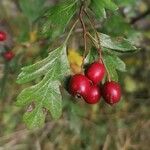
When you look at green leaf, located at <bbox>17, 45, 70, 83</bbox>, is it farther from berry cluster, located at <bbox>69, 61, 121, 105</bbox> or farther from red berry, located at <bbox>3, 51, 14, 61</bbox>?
red berry, located at <bbox>3, 51, 14, 61</bbox>

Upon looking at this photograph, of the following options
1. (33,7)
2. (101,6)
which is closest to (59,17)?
(101,6)

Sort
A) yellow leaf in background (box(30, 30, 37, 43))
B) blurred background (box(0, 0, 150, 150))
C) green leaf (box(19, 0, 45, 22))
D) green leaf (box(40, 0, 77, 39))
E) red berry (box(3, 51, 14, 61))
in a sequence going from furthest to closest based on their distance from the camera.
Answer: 1. blurred background (box(0, 0, 150, 150))
2. yellow leaf in background (box(30, 30, 37, 43))
3. green leaf (box(19, 0, 45, 22))
4. red berry (box(3, 51, 14, 61))
5. green leaf (box(40, 0, 77, 39))

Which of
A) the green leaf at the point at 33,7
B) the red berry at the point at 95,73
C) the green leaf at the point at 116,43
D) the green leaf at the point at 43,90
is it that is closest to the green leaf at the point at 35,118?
the green leaf at the point at 43,90

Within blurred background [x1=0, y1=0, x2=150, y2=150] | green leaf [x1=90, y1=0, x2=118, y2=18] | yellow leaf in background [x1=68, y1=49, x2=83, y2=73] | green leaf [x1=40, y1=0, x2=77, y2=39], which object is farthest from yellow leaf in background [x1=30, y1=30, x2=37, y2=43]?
green leaf [x1=90, y1=0, x2=118, y2=18]

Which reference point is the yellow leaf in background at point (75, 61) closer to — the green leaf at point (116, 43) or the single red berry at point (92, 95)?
the green leaf at point (116, 43)

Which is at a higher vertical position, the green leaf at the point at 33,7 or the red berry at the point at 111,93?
the red berry at the point at 111,93

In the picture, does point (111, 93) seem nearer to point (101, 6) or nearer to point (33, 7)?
point (101, 6)
